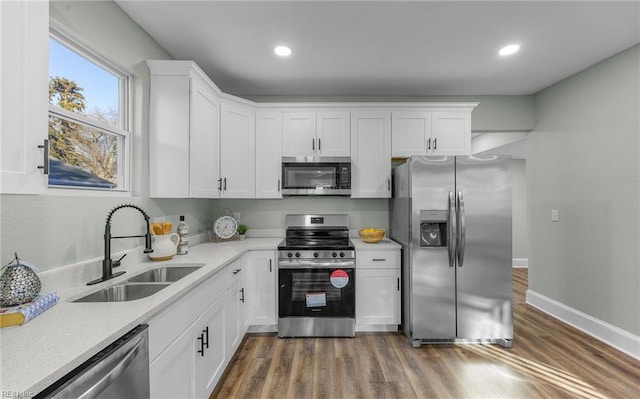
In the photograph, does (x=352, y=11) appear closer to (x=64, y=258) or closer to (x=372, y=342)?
(x=64, y=258)

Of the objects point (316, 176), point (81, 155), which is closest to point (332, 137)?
point (316, 176)

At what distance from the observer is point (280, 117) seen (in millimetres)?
3311

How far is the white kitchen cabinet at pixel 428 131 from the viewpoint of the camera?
3316mm

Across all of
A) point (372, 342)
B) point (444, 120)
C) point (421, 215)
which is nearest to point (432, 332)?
point (372, 342)

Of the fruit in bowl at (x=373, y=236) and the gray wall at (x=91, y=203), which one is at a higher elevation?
the gray wall at (x=91, y=203)

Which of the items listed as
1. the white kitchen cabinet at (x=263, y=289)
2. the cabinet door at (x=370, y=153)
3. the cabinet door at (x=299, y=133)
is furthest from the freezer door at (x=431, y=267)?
the white kitchen cabinet at (x=263, y=289)

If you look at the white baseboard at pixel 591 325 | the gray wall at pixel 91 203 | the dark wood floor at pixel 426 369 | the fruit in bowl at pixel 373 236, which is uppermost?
the gray wall at pixel 91 203

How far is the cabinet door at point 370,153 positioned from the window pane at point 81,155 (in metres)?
2.29

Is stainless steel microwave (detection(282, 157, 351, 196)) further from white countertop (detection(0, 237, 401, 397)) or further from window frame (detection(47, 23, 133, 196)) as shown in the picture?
white countertop (detection(0, 237, 401, 397))

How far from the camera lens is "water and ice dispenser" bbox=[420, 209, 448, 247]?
272 cm

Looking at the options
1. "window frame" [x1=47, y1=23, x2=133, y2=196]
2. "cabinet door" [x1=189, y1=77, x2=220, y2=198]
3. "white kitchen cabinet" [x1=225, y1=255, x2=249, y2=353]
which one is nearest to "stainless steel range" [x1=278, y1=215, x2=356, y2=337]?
"white kitchen cabinet" [x1=225, y1=255, x2=249, y2=353]

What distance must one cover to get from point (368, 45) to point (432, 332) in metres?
2.71

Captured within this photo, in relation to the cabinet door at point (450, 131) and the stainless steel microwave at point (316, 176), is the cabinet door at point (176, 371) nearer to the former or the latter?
the stainless steel microwave at point (316, 176)

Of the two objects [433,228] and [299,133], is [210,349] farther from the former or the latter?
[299,133]
